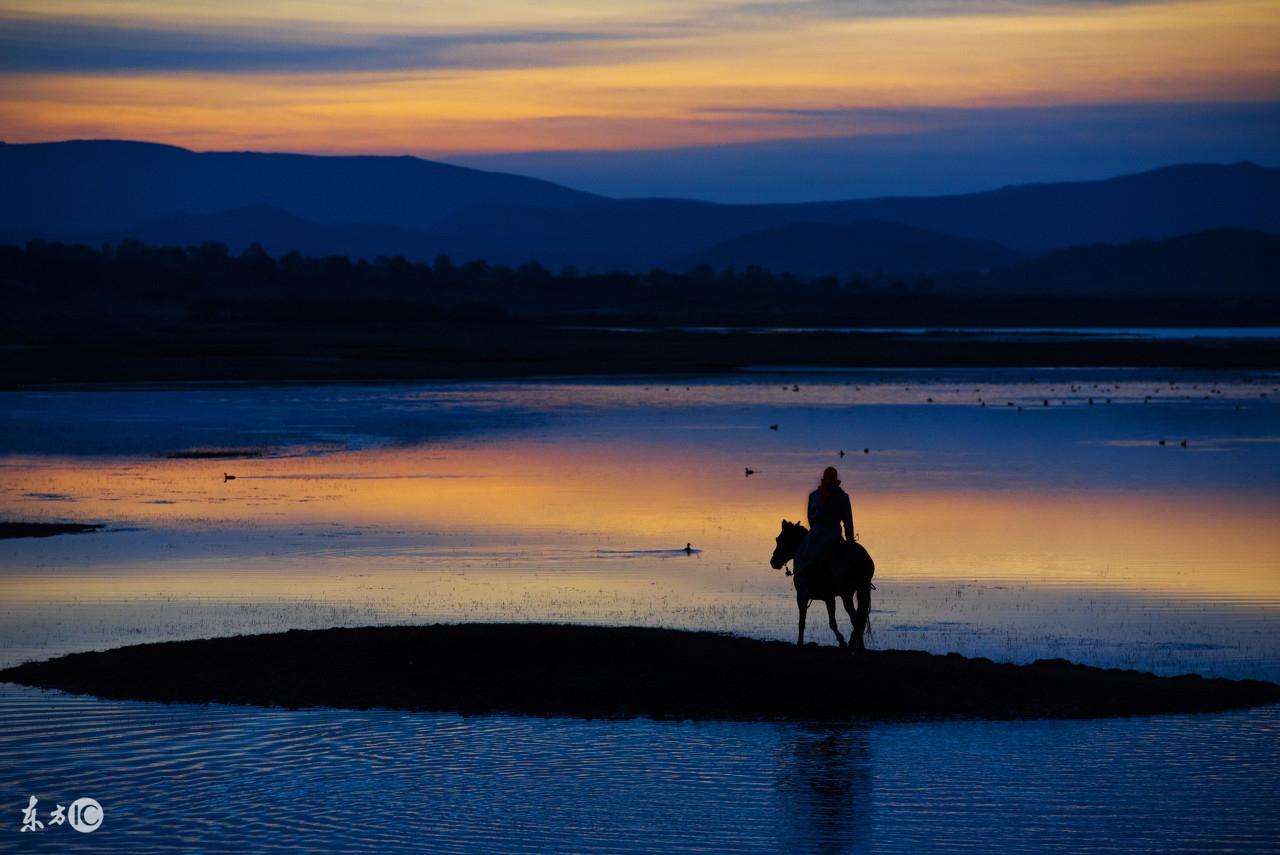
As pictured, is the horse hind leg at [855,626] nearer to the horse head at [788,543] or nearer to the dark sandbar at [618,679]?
the dark sandbar at [618,679]

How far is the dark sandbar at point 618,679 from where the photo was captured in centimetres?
1412

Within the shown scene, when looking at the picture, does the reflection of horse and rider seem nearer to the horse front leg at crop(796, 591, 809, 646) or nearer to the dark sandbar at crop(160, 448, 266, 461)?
the horse front leg at crop(796, 591, 809, 646)

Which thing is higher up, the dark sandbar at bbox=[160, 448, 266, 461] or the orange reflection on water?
the dark sandbar at bbox=[160, 448, 266, 461]

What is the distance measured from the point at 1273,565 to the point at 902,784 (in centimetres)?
1112

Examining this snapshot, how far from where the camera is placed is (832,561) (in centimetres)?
1538

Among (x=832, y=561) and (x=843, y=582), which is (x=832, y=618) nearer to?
(x=843, y=582)

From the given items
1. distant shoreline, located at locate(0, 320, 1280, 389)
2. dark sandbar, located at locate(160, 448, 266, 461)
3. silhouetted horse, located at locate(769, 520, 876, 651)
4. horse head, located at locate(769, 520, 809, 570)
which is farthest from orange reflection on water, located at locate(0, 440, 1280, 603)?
distant shoreline, located at locate(0, 320, 1280, 389)

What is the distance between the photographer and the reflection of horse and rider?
15250 mm

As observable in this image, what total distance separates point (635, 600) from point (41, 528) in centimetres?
1011

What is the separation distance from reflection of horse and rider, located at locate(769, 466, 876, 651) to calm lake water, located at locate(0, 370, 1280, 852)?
1.58 m

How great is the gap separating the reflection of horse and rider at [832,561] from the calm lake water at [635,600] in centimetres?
158

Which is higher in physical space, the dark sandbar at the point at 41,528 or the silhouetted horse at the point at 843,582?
the dark sandbar at the point at 41,528

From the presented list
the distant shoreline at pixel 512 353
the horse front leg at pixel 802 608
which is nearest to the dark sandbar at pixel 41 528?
the horse front leg at pixel 802 608

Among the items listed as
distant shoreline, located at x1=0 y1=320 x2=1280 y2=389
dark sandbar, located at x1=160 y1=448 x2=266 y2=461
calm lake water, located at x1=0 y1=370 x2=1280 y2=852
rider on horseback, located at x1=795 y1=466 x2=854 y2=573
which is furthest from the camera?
distant shoreline, located at x1=0 y1=320 x2=1280 y2=389
